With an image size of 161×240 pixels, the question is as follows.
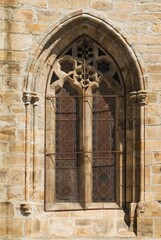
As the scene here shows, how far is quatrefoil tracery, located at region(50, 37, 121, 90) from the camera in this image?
1155 cm

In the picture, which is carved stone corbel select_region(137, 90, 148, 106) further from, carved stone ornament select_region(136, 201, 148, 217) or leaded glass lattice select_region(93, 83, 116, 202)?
carved stone ornament select_region(136, 201, 148, 217)

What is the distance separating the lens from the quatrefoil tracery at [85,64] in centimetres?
1155

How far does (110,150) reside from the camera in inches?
454

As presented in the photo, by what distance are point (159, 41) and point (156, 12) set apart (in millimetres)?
488

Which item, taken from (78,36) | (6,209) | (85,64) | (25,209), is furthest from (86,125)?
(6,209)

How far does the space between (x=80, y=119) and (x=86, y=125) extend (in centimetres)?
15

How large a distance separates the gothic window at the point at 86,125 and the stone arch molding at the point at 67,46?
5.0 inches

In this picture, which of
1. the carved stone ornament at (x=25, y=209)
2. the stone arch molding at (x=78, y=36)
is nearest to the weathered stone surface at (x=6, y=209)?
the carved stone ornament at (x=25, y=209)

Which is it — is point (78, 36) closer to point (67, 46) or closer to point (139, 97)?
point (67, 46)

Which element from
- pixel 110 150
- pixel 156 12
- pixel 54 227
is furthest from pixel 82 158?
pixel 156 12

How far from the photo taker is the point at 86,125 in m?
11.5

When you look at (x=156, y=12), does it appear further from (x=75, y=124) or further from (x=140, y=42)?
(x=75, y=124)

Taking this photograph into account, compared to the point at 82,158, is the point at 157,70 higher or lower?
higher

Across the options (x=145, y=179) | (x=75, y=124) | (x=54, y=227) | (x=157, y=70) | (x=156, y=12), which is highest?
(x=156, y=12)
